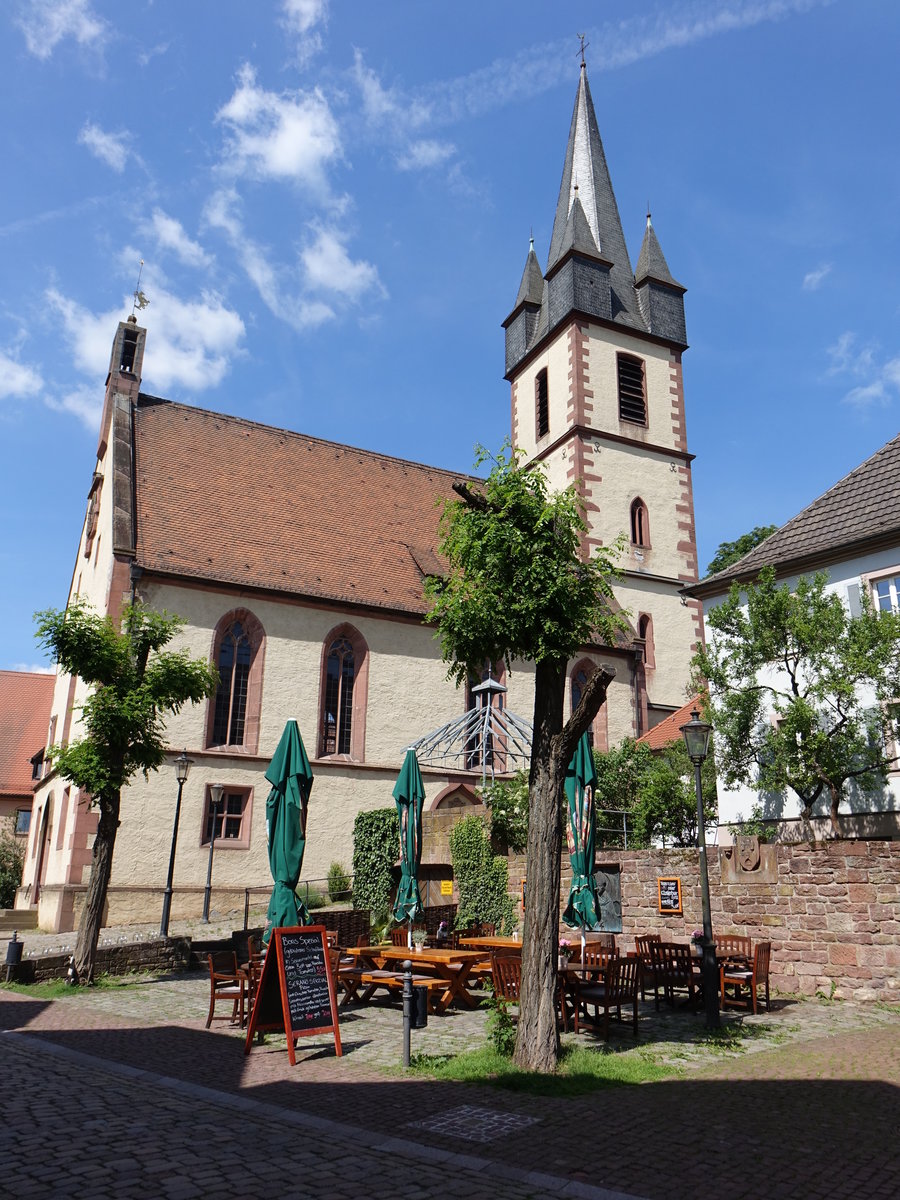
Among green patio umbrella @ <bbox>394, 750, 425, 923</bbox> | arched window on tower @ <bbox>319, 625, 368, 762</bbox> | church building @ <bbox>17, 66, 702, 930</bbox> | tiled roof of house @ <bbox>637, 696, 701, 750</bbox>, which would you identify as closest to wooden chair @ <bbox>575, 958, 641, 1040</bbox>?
green patio umbrella @ <bbox>394, 750, 425, 923</bbox>

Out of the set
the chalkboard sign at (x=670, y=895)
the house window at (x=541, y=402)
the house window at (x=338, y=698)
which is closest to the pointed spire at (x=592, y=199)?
the house window at (x=541, y=402)

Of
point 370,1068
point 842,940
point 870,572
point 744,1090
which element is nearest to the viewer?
point 744,1090

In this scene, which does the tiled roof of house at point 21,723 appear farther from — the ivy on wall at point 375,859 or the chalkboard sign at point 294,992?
the chalkboard sign at point 294,992

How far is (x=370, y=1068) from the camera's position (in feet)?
28.4

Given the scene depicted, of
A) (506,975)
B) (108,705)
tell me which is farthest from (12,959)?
(506,975)

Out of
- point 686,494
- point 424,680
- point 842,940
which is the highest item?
point 686,494

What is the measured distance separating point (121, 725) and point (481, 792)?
27.7 ft

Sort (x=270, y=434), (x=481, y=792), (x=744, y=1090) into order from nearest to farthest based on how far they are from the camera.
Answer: (x=744, y=1090) < (x=481, y=792) < (x=270, y=434)

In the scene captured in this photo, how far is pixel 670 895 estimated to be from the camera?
1528 cm

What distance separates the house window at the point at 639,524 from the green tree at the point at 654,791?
30.3 ft

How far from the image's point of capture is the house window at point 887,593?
1733cm

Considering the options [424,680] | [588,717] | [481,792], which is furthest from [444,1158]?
[424,680]

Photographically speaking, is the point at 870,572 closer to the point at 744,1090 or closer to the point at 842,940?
the point at 842,940

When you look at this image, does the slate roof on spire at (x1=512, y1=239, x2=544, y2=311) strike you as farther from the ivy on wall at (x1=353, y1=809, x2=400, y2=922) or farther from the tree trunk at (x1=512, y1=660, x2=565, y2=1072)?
the tree trunk at (x1=512, y1=660, x2=565, y2=1072)
